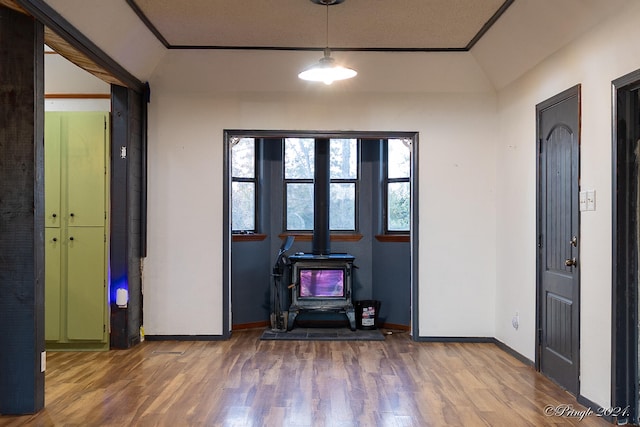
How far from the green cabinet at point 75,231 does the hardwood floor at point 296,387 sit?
26 centimetres

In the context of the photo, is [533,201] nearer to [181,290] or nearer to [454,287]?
[454,287]

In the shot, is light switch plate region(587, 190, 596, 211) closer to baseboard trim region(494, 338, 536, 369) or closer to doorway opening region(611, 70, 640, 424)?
doorway opening region(611, 70, 640, 424)

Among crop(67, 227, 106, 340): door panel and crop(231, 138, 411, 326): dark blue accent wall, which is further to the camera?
crop(231, 138, 411, 326): dark blue accent wall

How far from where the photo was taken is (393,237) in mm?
6633

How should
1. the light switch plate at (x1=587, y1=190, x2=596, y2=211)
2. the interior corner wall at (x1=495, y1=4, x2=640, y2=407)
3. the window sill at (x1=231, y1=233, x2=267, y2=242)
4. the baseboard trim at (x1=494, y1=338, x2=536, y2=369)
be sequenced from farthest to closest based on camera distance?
the window sill at (x1=231, y1=233, x2=267, y2=242), the baseboard trim at (x1=494, y1=338, x2=536, y2=369), the light switch plate at (x1=587, y1=190, x2=596, y2=211), the interior corner wall at (x1=495, y1=4, x2=640, y2=407)

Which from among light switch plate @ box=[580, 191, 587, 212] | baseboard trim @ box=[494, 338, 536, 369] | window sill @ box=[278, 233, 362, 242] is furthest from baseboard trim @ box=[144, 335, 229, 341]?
light switch plate @ box=[580, 191, 587, 212]

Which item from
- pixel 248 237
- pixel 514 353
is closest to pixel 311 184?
pixel 248 237

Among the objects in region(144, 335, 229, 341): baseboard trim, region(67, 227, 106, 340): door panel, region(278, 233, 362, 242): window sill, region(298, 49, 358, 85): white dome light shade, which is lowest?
region(144, 335, 229, 341): baseboard trim

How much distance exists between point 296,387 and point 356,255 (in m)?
3.03

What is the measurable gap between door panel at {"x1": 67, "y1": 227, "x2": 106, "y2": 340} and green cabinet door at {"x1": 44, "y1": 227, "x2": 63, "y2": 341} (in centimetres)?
9

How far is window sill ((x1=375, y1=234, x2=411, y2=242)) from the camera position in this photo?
6574 mm

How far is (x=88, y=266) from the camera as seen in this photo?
5.04 meters

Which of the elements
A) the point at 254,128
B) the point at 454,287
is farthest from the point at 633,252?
the point at 254,128

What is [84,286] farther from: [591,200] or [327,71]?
[591,200]
